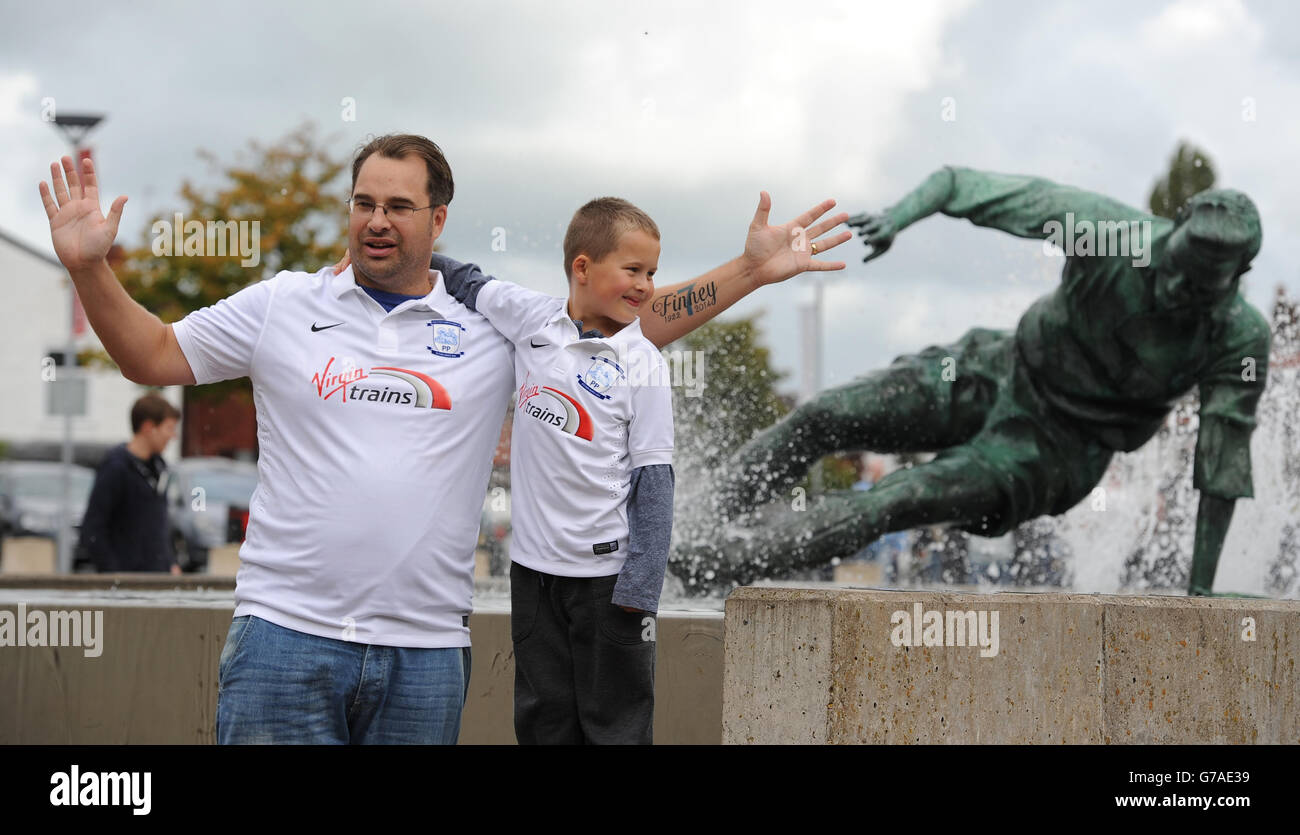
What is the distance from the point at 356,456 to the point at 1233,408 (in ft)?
15.1

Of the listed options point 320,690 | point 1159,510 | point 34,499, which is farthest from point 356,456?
point 34,499

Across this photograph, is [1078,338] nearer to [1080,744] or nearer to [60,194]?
[1080,744]

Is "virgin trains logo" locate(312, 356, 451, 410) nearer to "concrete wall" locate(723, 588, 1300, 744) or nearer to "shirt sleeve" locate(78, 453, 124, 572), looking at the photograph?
"concrete wall" locate(723, 588, 1300, 744)

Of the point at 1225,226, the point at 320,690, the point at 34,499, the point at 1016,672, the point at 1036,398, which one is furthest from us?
the point at 34,499

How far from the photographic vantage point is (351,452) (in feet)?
8.86

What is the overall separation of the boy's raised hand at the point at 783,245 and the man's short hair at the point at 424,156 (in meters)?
0.83

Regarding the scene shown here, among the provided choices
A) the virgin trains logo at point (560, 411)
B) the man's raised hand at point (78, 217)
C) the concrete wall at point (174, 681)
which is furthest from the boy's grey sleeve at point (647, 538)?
the concrete wall at point (174, 681)

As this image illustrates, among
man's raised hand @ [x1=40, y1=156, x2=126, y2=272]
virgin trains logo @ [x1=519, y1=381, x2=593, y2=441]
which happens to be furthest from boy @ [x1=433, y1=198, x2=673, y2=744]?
man's raised hand @ [x1=40, y1=156, x2=126, y2=272]

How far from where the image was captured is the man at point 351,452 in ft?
8.74

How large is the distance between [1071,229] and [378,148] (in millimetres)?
4382

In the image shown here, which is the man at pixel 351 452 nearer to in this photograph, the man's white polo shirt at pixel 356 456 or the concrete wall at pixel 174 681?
the man's white polo shirt at pixel 356 456

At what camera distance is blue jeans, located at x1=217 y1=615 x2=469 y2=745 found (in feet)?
8.68

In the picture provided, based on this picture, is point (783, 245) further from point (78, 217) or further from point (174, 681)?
point (174, 681)
